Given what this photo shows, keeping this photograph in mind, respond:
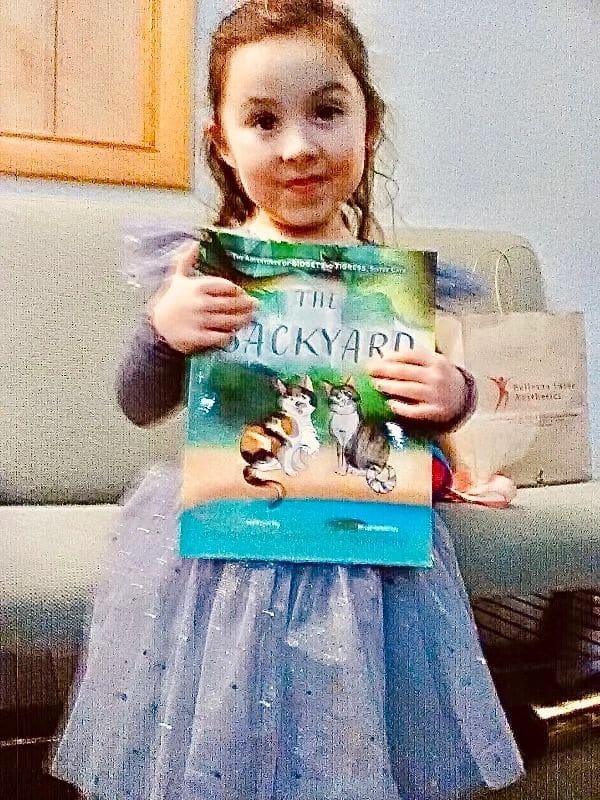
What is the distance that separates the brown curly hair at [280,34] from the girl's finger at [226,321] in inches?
4.3

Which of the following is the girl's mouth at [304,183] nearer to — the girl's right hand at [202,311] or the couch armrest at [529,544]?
the girl's right hand at [202,311]

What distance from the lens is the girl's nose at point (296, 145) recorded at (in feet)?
2.03

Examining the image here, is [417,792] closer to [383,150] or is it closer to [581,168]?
[383,150]

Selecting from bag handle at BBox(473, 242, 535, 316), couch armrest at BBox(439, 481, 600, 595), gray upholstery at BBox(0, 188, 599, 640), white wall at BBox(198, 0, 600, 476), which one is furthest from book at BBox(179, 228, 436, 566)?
bag handle at BBox(473, 242, 535, 316)

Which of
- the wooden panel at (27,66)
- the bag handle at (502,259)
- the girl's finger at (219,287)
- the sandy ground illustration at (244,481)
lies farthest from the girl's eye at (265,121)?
the bag handle at (502,259)

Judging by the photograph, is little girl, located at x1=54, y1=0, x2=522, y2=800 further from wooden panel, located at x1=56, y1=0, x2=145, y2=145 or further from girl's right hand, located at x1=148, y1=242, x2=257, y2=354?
wooden panel, located at x1=56, y1=0, x2=145, y2=145

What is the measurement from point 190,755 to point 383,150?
1.96ft

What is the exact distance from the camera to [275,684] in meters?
0.56

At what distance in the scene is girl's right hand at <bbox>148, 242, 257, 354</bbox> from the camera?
1.93 feet

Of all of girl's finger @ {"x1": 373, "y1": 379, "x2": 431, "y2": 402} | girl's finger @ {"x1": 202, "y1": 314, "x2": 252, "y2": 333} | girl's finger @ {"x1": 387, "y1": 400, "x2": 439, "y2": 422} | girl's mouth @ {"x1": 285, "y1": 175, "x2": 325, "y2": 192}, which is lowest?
girl's finger @ {"x1": 387, "y1": 400, "x2": 439, "y2": 422}

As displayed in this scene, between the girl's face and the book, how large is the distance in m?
0.06

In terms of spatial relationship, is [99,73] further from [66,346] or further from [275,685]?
[275,685]

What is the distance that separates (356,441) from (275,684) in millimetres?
151

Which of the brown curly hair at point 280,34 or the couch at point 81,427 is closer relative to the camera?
the brown curly hair at point 280,34
